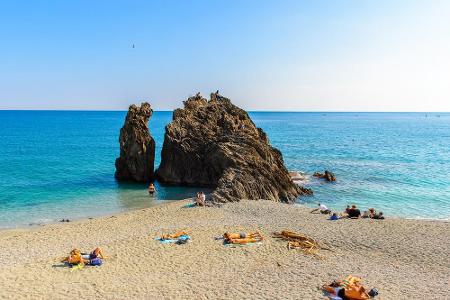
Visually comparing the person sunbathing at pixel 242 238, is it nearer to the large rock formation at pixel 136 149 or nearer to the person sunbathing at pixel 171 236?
the person sunbathing at pixel 171 236

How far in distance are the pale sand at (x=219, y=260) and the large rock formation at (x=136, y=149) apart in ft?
51.3

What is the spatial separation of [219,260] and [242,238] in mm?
3333

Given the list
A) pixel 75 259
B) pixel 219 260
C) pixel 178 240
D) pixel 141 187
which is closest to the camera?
pixel 75 259

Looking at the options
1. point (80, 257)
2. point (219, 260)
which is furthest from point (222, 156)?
point (80, 257)

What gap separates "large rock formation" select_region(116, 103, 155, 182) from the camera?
1795 inches

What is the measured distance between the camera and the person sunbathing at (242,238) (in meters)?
23.4

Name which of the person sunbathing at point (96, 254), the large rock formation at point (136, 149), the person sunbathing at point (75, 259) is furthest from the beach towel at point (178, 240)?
the large rock formation at point (136, 149)

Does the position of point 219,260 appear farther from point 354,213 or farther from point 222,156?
point 222,156

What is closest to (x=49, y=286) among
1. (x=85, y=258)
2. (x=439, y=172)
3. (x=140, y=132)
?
(x=85, y=258)

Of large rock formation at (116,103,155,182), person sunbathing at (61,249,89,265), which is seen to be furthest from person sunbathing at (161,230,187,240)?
large rock formation at (116,103,155,182)

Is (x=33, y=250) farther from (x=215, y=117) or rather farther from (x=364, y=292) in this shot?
(x=215, y=117)

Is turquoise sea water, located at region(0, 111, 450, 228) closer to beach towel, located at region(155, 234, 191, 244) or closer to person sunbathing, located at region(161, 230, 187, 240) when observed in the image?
person sunbathing, located at region(161, 230, 187, 240)

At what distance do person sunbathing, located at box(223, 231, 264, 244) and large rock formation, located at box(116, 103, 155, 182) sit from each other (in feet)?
77.6

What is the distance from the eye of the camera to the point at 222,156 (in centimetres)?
3897
